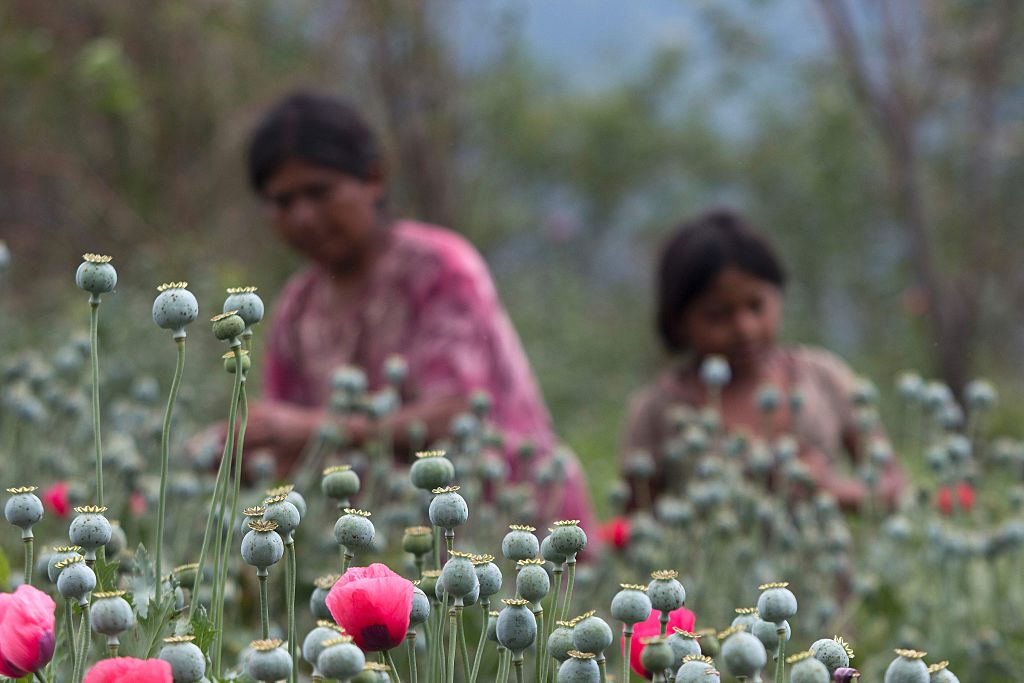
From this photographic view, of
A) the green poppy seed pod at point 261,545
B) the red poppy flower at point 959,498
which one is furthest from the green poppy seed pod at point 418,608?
the red poppy flower at point 959,498

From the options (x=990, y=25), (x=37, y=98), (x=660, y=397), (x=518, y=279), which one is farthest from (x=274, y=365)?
(x=518, y=279)

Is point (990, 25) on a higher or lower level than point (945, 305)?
higher

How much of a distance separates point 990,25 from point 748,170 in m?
4.77

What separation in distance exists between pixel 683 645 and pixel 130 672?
360 mm

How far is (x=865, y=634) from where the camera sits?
1807 millimetres

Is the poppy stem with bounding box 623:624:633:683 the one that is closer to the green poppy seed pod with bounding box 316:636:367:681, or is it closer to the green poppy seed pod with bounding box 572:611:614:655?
the green poppy seed pod with bounding box 572:611:614:655

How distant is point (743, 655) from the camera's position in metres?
0.75

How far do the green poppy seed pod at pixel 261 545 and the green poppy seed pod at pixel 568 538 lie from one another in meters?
0.19

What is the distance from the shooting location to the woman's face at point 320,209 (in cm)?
258

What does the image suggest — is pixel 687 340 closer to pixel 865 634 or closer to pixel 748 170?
pixel 865 634

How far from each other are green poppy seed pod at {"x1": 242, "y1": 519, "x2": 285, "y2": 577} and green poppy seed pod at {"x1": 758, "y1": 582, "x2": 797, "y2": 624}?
0.33m

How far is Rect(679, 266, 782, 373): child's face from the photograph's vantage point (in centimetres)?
254

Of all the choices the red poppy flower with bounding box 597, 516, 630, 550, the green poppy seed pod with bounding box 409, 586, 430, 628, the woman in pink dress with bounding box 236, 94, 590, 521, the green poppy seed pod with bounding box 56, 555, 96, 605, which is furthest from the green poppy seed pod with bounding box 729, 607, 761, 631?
the woman in pink dress with bounding box 236, 94, 590, 521

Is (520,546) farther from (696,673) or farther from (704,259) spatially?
(704,259)
